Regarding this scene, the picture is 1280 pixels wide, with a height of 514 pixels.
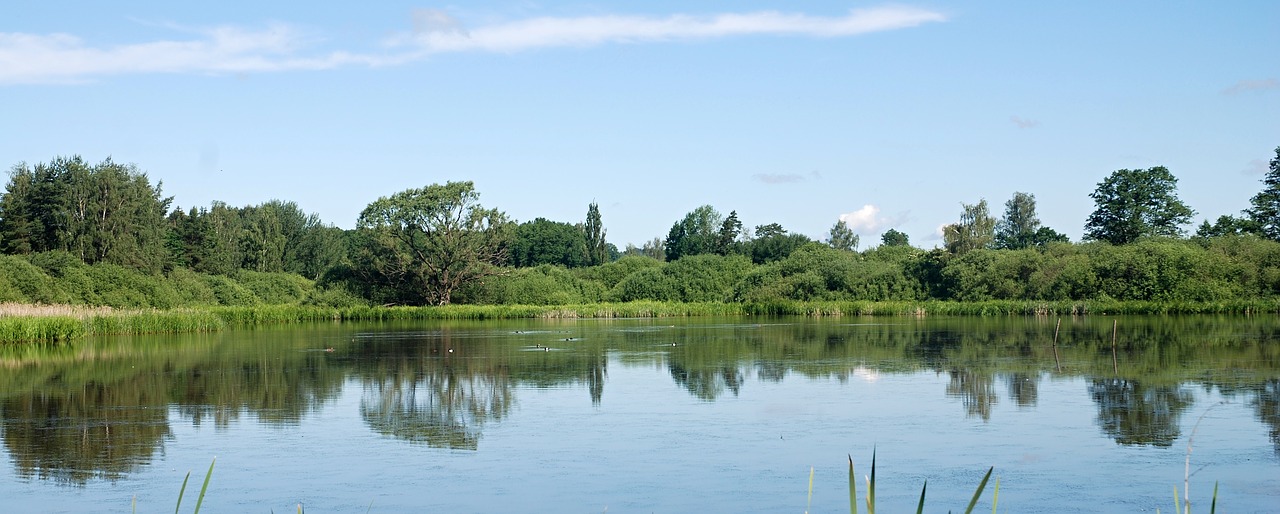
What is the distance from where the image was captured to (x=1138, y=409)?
13.8 metres

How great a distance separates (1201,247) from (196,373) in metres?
47.2

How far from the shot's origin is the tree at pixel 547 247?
10388cm

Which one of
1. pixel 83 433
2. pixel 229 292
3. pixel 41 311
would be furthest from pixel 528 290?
pixel 83 433

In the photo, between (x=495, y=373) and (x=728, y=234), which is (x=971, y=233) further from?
(x=495, y=373)

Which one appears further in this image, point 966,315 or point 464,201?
point 464,201

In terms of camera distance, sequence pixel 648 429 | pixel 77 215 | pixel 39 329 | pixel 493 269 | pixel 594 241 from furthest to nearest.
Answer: pixel 594 241
pixel 493 269
pixel 77 215
pixel 39 329
pixel 648 429

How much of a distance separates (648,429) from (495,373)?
8144 mm

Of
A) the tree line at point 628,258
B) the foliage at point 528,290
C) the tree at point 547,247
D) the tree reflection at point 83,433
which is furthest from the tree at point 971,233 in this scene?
the tree reflection at point 83,433

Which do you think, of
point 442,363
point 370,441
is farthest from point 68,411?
point 442,363

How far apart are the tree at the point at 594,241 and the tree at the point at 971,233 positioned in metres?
32.2

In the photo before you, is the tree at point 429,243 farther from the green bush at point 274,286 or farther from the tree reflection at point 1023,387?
the tree reflection at point 1023,387

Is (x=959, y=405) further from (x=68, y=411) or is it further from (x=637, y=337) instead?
(x=637, y=337)

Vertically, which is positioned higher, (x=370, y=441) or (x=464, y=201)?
(x=464, y=201)

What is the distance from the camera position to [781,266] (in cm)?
6900
